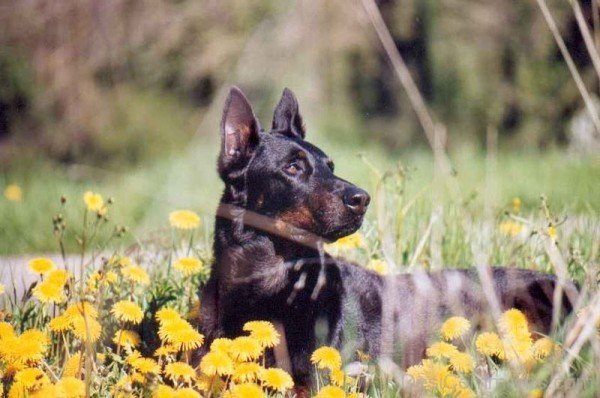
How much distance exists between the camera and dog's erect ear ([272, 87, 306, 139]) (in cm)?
370

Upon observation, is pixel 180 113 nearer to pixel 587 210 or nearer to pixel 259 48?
pixel 259 48

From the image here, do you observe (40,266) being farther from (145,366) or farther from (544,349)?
(544,349)

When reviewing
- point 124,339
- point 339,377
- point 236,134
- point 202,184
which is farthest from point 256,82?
point 339,377

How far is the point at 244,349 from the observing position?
7.82 ft

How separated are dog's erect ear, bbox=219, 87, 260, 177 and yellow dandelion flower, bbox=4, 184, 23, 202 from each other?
5.33m

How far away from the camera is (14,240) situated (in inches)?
239

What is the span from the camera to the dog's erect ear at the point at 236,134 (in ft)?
11.1

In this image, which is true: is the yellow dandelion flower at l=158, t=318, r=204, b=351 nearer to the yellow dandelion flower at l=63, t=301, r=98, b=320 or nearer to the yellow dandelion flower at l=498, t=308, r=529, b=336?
the yellow dandelion flower at l=63, t=301, r=98, b=320

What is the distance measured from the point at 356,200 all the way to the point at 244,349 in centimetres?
97

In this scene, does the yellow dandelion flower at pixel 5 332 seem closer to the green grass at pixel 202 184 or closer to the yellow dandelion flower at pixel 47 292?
the yellow dandelion flower at pixel 47 292

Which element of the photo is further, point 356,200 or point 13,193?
point 13,193

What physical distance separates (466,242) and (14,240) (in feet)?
12.4

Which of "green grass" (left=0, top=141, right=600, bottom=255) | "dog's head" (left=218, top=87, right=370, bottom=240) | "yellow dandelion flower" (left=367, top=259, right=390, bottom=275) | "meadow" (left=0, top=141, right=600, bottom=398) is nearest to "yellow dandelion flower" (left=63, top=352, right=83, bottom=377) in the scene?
"meadow" (left=0, top=141, right=600, bottom=398)

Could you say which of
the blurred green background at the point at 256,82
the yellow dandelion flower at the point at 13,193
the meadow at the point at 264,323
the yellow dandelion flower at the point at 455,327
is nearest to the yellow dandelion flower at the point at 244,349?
the meadow at the point at 264,323
